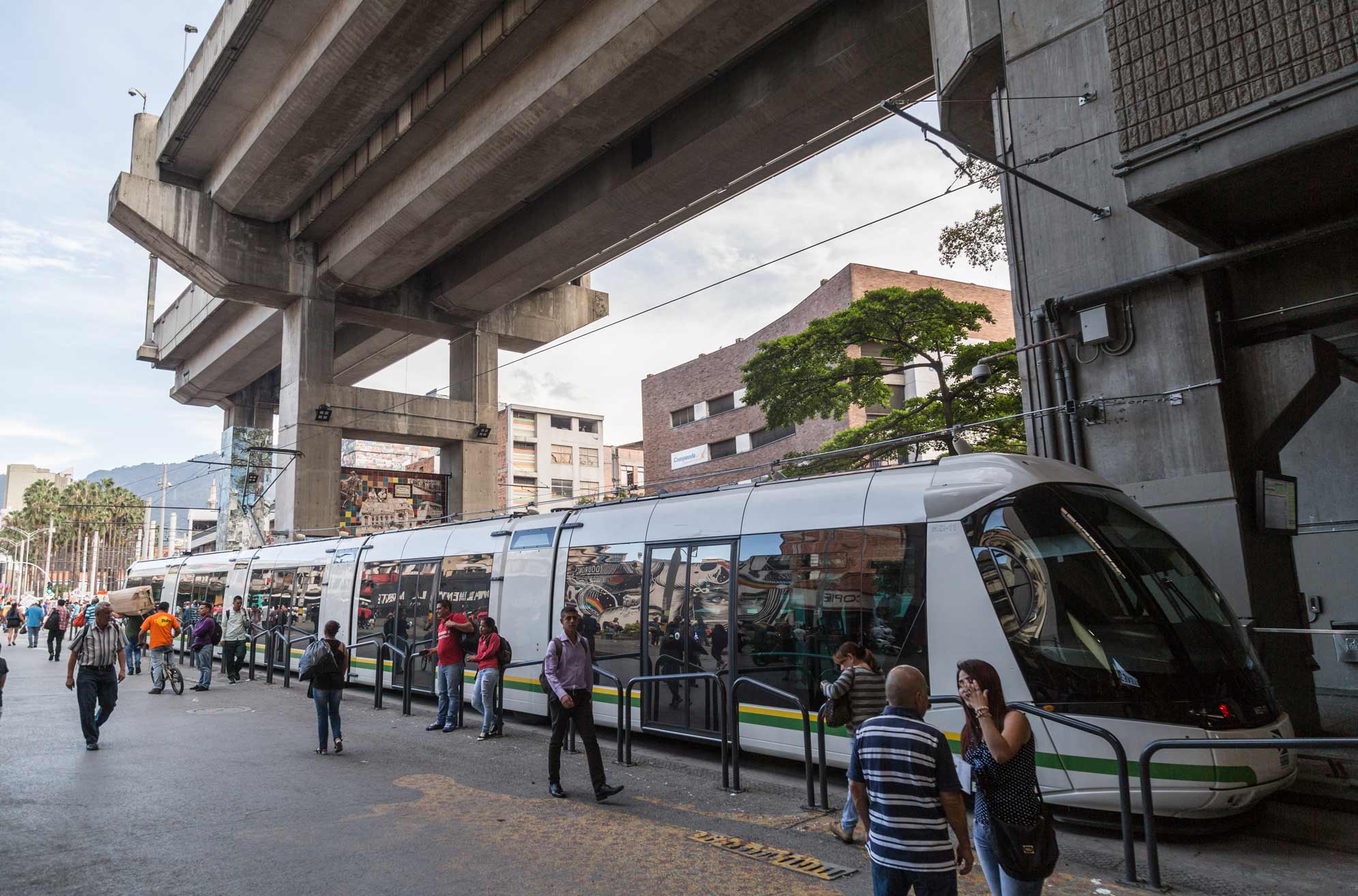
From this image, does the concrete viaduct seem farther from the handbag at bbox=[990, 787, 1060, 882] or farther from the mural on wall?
the handbag at bbox=[990, 787, 1060, 882]

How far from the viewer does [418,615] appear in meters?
14.8

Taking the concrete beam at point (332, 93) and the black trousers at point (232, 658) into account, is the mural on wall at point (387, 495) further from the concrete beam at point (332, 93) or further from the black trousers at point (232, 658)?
the black trousers at point (232, 658)

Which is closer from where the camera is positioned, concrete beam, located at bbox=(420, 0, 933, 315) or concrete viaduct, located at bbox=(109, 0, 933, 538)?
concrete beam, located at bbox=(420, 0, 933, 315)

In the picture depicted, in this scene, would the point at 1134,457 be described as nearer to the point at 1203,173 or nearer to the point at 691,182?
the point at 1203,173

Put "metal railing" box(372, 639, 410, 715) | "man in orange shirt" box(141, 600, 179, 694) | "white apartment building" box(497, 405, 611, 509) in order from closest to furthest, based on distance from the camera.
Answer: "metal railing" box(372, 639, 410, 715)
"man in orange shirt" box(141, 600, 179, 694)
"white apartment building" box(497, 405, 611, 509)

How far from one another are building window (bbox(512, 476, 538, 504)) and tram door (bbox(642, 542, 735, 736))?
60.9 metres

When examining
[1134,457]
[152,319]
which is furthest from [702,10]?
[152,319]

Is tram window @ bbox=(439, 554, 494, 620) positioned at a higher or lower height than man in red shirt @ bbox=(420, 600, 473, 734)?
higher

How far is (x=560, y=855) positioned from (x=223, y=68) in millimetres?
22634

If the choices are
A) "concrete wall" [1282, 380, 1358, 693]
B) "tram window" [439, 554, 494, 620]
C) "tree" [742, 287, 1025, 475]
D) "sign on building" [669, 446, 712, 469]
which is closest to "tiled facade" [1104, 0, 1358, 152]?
"concrete wall" [1282, 380, 1358, 693]

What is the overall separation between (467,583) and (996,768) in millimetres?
11184

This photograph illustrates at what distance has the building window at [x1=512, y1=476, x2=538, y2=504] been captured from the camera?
235ft

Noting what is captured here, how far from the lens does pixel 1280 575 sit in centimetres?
963

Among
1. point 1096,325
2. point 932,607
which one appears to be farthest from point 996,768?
point 1096,325
